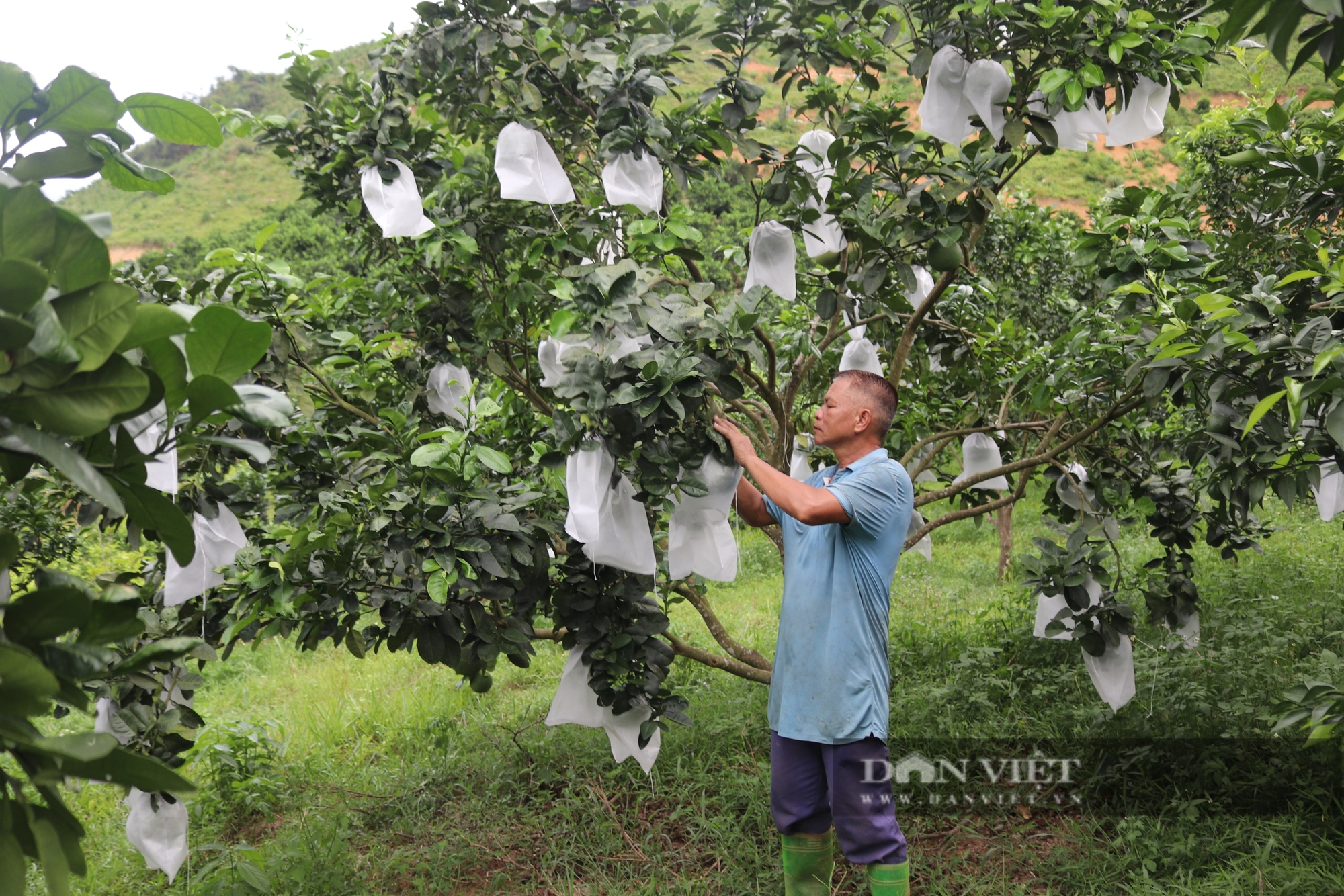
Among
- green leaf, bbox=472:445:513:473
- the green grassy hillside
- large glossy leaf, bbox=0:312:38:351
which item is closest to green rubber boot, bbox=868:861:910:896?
green leaf, bbox=472:445:513:473

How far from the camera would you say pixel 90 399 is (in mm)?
653

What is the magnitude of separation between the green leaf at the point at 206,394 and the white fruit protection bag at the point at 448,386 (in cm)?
215

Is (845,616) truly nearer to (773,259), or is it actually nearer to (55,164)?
(773,259)

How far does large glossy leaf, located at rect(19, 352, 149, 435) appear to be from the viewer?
0.65 metres

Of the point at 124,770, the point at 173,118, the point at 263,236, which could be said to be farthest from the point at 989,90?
the point at 124,770

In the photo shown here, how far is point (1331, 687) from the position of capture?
56.7 inches

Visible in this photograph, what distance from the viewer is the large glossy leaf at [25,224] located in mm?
632

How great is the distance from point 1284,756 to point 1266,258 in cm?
167

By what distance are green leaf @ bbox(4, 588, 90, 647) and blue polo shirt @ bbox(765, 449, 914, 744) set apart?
5.00 feet

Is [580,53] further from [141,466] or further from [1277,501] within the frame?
[1277,501]

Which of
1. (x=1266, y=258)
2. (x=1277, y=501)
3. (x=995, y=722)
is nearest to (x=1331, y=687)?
(x=995, y=722)

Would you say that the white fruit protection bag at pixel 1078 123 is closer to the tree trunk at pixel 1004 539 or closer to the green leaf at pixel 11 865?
the green leaf at pixel 11 865

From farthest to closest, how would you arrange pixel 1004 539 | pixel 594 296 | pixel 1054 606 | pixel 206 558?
pixel 1004 539, pixel 1054 606, pixel 206 558, pixel 594 296

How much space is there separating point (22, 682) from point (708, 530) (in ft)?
4.87
